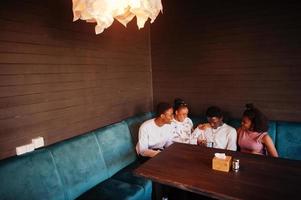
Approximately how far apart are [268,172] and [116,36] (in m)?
2.33

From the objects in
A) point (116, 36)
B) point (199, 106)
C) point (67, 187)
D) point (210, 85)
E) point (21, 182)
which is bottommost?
point (67, 187)

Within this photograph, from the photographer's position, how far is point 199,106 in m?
3.49

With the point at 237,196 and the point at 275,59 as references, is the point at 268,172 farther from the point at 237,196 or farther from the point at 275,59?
the point at 275,59

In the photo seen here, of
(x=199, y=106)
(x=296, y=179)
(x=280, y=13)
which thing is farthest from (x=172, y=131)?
(x=280, y=13)

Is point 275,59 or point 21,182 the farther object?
point 275,59

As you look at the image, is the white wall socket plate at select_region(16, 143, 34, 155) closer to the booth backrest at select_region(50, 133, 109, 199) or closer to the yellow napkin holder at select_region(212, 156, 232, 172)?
the booth backrest at select_region(50, 133, 109, 199)

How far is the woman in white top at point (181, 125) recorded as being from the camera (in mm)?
2889

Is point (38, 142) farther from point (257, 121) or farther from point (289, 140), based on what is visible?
point (289, 140)

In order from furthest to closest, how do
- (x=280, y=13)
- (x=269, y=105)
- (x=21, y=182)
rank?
(x=269, y=105) → (x=280, y=13) → (x=21, y=182)

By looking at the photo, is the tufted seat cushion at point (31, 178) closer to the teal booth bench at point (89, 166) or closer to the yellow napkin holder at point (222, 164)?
the teal booth bench at point (89, 166)

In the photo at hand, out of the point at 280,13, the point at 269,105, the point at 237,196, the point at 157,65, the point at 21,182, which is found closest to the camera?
the point at 237,196

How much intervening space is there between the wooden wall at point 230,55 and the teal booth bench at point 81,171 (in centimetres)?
121

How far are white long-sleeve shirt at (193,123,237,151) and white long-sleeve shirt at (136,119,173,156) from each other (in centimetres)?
43

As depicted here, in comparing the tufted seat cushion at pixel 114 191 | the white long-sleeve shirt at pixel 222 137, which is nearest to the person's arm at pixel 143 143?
the tufted seat cushion at pixel 114 191
